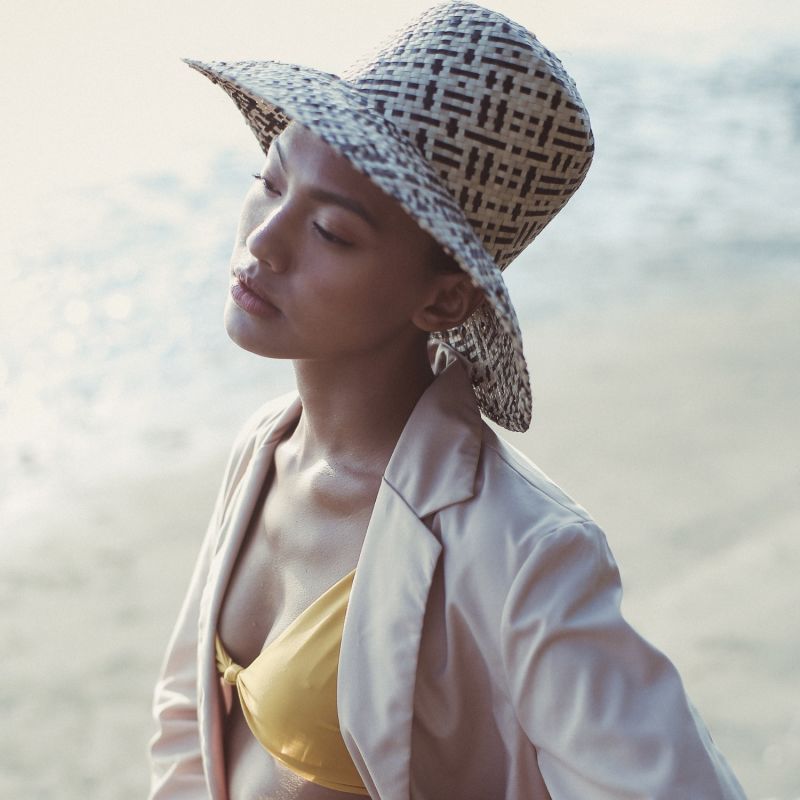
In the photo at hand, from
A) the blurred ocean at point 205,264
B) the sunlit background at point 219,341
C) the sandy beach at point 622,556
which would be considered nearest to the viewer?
the sandy beach at point 622,556

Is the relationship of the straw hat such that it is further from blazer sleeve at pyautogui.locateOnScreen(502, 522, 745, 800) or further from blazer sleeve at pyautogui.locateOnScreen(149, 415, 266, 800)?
blazer sleeve at pyautogui.locateOnScreen(149, 415, 266, 800)

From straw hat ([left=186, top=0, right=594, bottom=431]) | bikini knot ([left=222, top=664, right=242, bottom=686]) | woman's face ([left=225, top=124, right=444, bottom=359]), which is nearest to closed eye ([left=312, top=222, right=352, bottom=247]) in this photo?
woman's face ([left=225, top=124, right=444, bottom=359])

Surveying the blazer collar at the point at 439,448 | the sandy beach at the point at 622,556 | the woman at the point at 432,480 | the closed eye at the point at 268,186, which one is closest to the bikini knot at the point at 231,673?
the woman at the point at 432,480

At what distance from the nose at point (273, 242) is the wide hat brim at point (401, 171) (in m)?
0.10

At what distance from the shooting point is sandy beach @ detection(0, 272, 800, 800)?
2.88 metres

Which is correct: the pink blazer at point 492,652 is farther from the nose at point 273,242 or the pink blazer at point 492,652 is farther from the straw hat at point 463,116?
the nose at point 273,242

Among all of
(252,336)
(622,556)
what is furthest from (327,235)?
(622,556)

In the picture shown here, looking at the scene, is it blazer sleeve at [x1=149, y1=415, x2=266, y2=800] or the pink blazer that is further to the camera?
blazer sleeve at [x1=149, y1=415, x2=266, y2=800]

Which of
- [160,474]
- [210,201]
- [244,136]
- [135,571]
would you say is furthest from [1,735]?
[244,136]

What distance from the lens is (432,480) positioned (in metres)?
1.32

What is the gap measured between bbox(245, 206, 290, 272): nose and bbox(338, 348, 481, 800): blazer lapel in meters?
0.23

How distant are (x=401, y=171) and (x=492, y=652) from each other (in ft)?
1.50

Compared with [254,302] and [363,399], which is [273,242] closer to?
[254,302]

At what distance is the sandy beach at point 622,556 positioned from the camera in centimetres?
288
